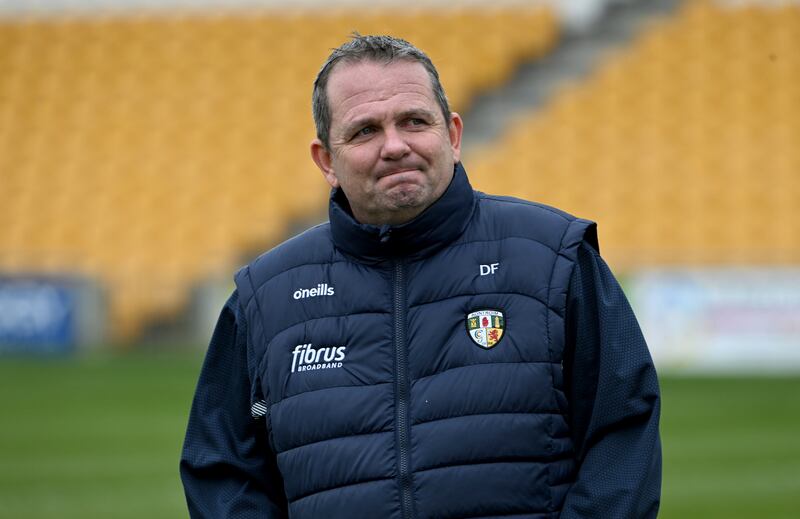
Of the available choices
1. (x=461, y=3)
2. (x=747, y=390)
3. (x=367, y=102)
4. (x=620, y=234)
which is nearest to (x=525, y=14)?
(x=461, y=3)

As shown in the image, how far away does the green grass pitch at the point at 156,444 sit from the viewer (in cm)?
871

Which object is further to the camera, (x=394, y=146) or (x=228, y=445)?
(x=228, y=445)

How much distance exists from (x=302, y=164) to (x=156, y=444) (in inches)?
376

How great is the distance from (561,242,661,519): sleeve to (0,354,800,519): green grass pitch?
5.53m

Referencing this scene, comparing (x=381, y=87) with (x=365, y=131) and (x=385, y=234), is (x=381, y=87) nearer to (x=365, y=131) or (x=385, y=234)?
(x=365, y=131)

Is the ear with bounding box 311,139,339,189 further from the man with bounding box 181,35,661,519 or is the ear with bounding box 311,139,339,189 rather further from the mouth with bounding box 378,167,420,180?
the mouth with bounding box 378,167,420,180

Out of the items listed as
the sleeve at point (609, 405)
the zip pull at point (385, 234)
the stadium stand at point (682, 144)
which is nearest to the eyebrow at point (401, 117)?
the zip pull at point (385, 234)

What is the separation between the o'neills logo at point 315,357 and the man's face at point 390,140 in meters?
0.28

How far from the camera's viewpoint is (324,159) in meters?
3.02

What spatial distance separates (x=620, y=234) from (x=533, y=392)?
590 inches

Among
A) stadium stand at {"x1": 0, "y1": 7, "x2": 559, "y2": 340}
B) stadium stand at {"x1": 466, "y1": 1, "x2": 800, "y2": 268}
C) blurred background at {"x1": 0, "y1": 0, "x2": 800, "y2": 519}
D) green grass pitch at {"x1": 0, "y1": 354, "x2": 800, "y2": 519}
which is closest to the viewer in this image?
green grass pitch at {"x1": 0, "y1": 354, "x2": 800, "y2": 519}

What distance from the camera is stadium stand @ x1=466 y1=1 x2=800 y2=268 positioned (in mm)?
17328

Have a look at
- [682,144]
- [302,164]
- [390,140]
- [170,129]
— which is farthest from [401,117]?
[170,129]

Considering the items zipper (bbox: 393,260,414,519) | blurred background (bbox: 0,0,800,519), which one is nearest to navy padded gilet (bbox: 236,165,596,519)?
zipper (bbox: 393,260,414,519)
